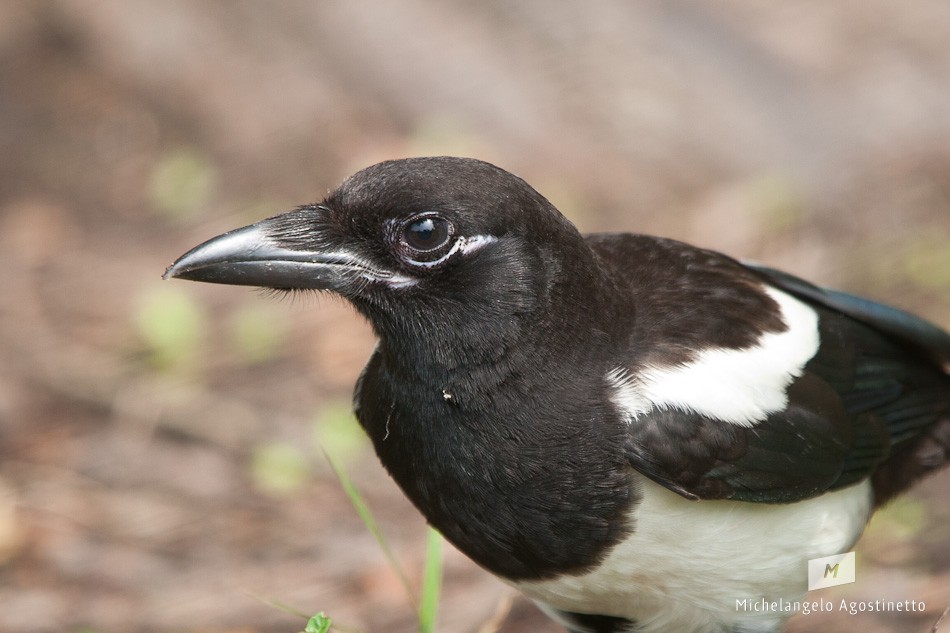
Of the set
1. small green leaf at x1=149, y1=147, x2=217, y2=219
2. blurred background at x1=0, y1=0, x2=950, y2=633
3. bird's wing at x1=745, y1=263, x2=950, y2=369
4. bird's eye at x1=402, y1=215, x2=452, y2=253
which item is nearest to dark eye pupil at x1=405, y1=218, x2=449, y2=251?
bird's eye at x1=402, y1=215, x2=452, y2=253

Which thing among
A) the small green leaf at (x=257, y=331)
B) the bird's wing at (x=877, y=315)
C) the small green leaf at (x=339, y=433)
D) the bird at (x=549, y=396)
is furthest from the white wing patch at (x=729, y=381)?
the small green leaf at (x=257, y=331)

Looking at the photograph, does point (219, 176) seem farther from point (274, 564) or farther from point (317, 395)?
point (274, 564)

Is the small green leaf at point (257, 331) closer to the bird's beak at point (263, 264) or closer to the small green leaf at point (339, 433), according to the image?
the small green leaf at point (339, 433)

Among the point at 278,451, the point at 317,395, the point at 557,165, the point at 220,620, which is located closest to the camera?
the point at 220,620

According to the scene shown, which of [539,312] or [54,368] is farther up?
[54,368]

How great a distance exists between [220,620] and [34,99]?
13.7 ft

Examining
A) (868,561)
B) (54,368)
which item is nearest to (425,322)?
(868,561)

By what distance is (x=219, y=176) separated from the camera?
5.99 m

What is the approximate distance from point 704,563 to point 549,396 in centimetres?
53

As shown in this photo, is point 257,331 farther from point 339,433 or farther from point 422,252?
point 422,252

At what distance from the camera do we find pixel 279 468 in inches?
170

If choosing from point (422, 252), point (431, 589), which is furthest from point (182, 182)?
point (422, 252)

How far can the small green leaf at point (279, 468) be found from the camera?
4289mm

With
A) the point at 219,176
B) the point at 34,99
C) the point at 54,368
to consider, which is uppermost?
the point at 34,99
